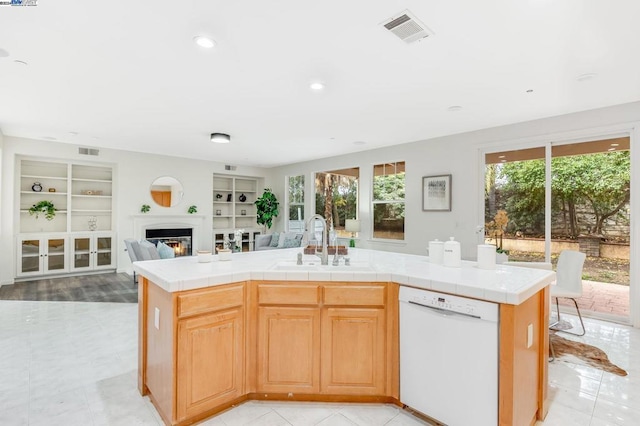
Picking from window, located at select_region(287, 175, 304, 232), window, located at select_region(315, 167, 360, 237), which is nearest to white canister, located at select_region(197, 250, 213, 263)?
window, located at select_region(315, 167, 360, 237)

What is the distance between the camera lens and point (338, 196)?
7656mm

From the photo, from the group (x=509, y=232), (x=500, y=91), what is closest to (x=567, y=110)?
(x=500, y=91)

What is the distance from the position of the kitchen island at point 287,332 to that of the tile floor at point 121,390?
0.11 m

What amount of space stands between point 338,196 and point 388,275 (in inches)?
218

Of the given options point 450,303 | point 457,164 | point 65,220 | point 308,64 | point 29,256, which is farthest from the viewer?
point 65,220

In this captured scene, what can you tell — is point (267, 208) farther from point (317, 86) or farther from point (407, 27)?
point (407, 27)

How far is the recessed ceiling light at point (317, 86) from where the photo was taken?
3.29 metres

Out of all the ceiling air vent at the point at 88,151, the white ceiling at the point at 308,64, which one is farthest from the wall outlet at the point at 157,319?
the ceiling air vent at the point at 88,151

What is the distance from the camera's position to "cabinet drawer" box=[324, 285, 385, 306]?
218cm

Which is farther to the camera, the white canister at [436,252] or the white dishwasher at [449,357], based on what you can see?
the white canister at [436,252]

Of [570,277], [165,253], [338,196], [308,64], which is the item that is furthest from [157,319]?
[338,196]

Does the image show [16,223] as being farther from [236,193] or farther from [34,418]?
[34,418]

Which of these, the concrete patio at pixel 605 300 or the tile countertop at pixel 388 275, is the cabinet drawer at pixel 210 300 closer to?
the tile countertop at pixel 388 275

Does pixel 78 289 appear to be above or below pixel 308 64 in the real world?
below
